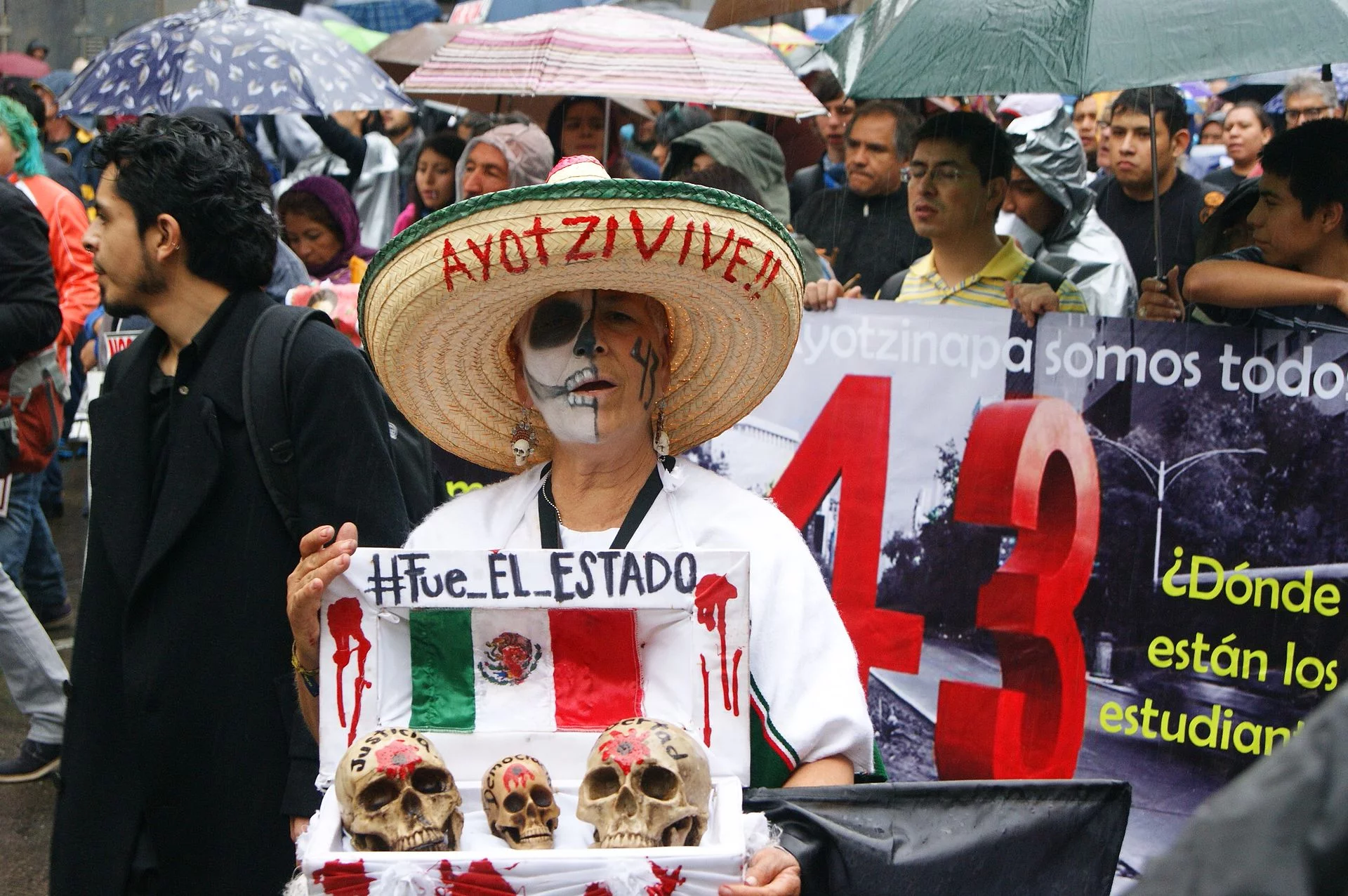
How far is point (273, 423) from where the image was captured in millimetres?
3016

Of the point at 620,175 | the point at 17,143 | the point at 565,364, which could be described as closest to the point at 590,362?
the point at 565,364

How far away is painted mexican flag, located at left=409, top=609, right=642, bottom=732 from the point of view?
2.21m

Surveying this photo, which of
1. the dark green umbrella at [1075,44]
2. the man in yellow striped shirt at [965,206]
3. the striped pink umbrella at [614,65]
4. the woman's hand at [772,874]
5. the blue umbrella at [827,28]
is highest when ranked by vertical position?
the blue umbrella at [827,28]

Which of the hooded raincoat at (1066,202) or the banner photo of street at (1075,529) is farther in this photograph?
the hooded raincoat at (1066,202)

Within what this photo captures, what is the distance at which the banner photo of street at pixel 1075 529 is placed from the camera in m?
4.07

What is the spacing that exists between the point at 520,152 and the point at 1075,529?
2762mm

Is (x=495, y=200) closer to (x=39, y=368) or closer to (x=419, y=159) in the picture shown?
(x=39, y=368)

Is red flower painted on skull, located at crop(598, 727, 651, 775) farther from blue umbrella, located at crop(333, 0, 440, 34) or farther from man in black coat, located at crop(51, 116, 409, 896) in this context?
blue umbrella, located at crop(333, 0, 440, 34)

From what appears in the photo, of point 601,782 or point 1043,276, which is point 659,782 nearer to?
point 601,782

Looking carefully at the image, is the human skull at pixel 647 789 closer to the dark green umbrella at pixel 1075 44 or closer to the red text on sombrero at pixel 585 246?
the red text on sombrero at pixel 585 246

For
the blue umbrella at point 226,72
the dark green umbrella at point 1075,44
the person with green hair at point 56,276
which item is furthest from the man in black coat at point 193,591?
the person with green hair at point 56,276

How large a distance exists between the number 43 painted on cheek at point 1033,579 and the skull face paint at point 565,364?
2.30 m

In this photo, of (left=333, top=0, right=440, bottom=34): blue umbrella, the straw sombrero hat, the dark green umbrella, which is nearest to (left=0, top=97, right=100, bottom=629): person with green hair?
the dark green umbrella

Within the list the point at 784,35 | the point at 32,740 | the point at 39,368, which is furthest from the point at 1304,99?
the point at 32,740
